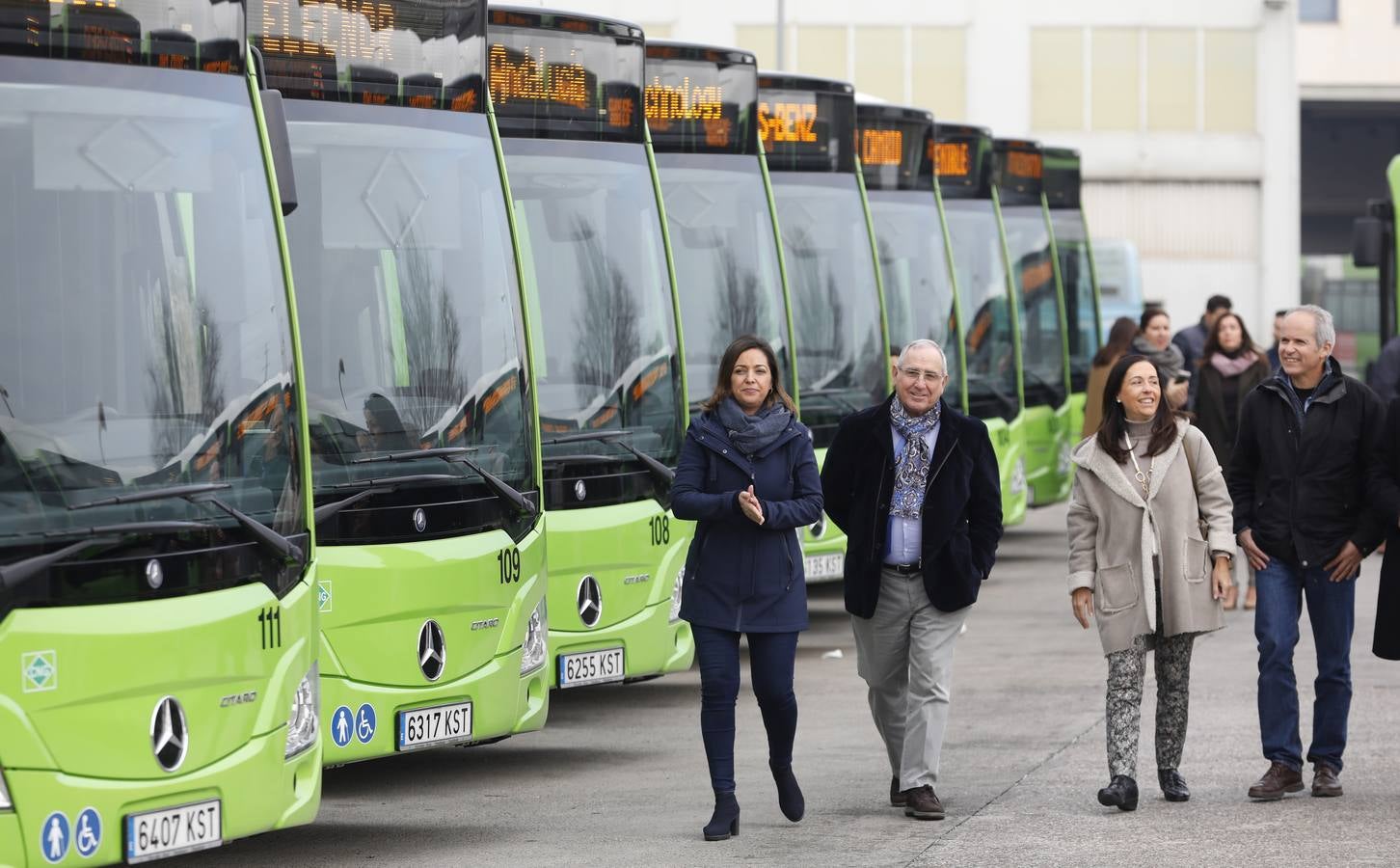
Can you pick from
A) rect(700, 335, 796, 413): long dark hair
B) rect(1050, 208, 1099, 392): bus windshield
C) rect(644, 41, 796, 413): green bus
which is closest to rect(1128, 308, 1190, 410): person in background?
rect(644, 41, 796, 413): green bus

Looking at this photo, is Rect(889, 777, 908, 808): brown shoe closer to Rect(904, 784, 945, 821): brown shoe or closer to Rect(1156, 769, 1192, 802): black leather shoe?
Rect(904, 784, 945, 821): brown shoe

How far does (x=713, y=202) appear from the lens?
45.4 ft

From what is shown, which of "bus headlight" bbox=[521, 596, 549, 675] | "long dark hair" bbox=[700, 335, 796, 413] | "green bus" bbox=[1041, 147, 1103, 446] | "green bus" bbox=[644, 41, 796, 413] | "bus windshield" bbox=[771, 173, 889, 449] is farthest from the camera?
"green bus" bbox=[1041, 147, 1103, 446]

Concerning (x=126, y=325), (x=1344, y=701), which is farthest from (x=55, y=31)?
(x=1344, y=701)

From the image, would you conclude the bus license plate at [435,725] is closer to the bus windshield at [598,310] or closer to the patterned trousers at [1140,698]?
the bus windshield at [598,310]

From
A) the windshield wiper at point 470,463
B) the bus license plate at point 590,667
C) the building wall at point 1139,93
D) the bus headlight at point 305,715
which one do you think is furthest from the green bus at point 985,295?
the building wall at point 1139,93

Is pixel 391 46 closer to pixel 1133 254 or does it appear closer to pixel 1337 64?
pixel 1133 254

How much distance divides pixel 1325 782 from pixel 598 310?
12.5 ft

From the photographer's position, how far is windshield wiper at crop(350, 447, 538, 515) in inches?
357

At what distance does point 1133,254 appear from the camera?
37.9 meters

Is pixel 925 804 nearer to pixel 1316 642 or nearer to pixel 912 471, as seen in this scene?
pixel 912 471

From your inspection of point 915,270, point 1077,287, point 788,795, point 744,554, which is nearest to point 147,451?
point 744,554

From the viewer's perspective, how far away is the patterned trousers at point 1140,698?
9273 mm

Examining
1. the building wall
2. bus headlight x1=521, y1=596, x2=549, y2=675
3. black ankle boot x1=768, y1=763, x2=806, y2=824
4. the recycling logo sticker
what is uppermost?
the building wall
